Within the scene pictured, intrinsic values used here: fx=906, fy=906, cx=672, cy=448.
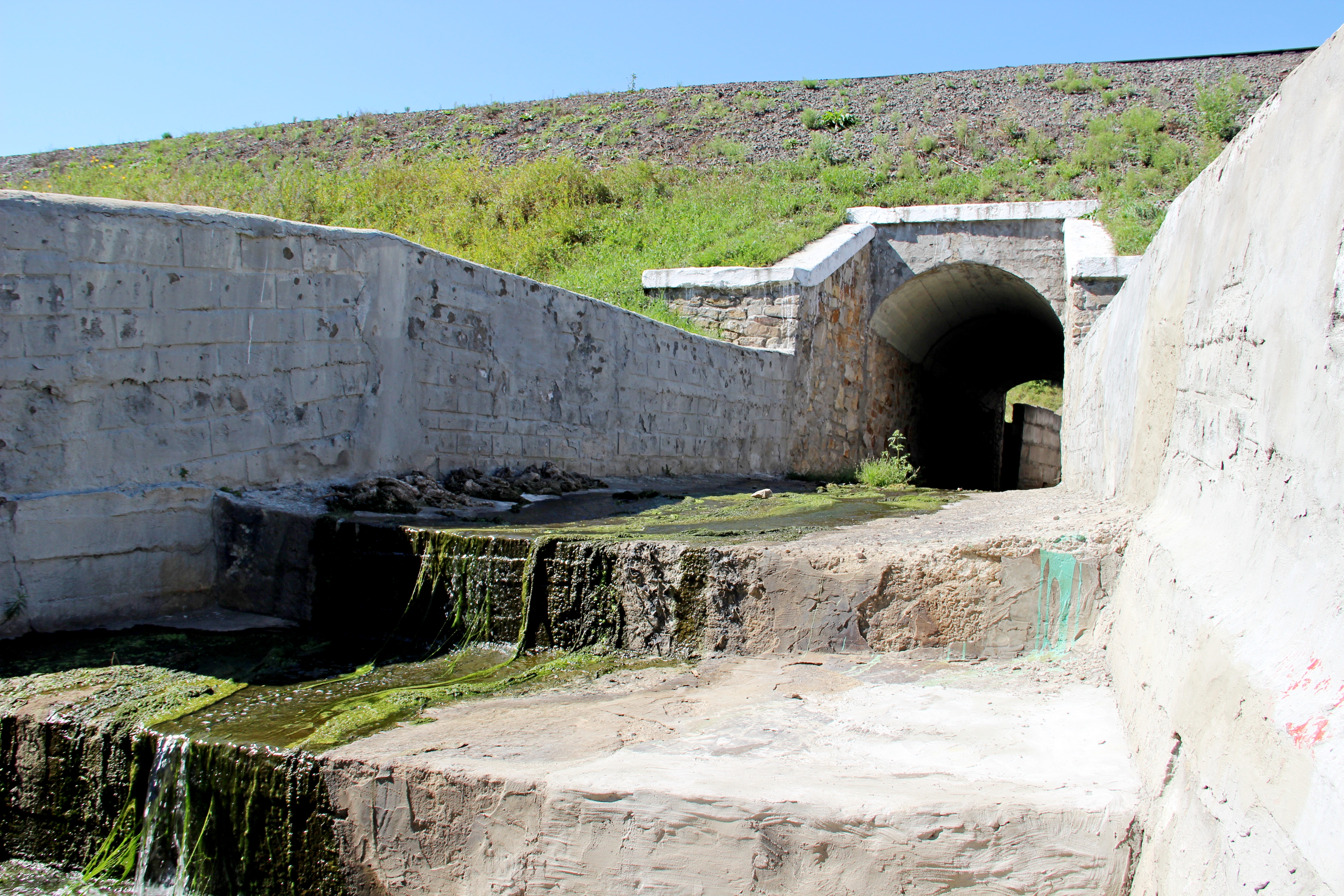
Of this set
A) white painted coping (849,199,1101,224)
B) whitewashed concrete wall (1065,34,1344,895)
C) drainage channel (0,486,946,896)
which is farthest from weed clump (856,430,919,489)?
whitewashed concrete wall (1065,34,1344,895)

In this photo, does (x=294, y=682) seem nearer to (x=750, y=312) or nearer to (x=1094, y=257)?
(x=750, y=312)

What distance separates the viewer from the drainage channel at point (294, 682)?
2.70 m

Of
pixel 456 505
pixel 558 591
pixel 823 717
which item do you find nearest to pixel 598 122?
pixel 456 505

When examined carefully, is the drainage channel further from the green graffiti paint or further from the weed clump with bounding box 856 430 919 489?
the weed clump with bounding box 856 430 919 489

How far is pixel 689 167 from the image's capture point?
15266 millimetres

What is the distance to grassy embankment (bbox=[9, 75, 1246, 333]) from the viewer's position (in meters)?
11.6

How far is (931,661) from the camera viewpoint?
3.27m

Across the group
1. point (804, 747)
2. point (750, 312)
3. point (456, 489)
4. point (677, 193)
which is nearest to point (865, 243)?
point (750, 312)

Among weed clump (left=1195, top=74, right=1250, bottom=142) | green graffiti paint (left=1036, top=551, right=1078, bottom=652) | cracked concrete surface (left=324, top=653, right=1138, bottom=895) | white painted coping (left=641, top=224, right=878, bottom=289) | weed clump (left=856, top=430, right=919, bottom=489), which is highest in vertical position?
weed clump (left=1195, top=74, right=1250, bottom=142)

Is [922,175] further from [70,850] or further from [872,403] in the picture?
[70,850]

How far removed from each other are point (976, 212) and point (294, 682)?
10917 millimetres

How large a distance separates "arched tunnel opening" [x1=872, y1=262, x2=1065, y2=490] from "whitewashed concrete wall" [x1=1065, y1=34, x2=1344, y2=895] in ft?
31.8

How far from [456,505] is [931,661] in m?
3.09

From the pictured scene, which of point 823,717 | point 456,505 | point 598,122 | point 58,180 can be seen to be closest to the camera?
point 823,717
